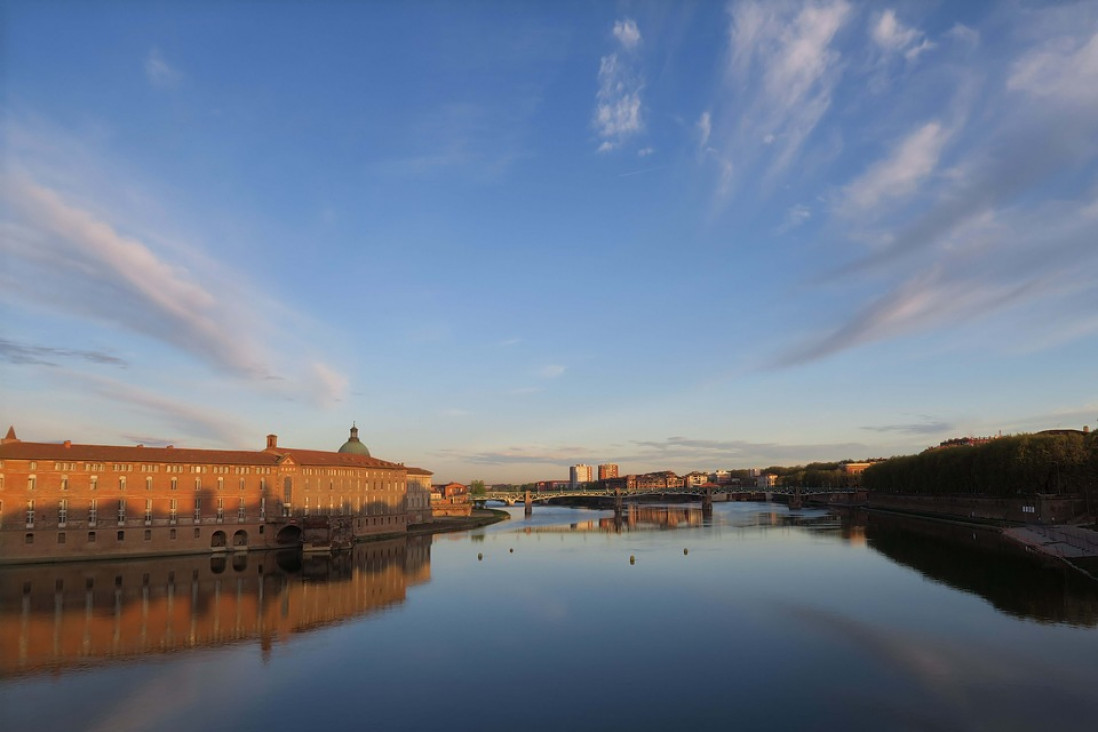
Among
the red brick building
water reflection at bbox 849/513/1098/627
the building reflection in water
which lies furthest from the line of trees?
the red brick building

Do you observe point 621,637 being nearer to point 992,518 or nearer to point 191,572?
point 191,572

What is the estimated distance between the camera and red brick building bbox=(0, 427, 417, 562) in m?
89.1

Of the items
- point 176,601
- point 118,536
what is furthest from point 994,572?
point 118,536

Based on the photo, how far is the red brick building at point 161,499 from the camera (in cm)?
8912

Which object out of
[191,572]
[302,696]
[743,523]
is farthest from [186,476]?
[743,523]

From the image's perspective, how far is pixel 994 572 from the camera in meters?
78.1

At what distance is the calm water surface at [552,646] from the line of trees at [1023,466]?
3572cm

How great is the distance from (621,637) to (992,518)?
110760 millimetres

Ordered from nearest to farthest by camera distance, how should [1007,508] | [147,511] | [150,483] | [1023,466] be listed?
[147,511], [150,483], [1023,466], [1007,508]

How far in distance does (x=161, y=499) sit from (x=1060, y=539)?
5049 inches

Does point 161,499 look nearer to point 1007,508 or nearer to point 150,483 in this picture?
point 150,483

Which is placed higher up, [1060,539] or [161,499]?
[161,499]

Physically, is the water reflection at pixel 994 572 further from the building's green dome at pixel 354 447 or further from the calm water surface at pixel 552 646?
the building's green dome at pixel 354 447

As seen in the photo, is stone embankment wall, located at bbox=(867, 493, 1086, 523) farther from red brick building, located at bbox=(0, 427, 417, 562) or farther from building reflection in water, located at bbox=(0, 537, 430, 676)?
red brick building, located at bbox=(0, 427, 417, 562)
